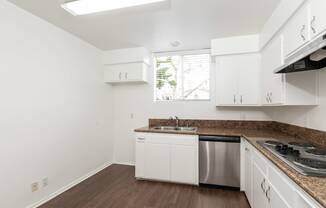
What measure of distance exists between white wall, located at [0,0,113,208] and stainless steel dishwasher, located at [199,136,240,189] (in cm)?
218

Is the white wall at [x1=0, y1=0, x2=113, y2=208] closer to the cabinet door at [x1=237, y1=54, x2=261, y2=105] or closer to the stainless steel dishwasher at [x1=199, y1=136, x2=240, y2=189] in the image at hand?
the stainless steel dishwasher at [x1=199, y1=136, x2=240, y2=189]

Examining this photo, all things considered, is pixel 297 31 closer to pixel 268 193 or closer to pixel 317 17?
pixel 317 17

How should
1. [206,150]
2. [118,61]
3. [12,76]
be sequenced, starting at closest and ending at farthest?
[12,76], [206,150], [118,61]

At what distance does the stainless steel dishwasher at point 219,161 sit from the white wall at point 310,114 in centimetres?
78

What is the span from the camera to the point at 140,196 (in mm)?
2492

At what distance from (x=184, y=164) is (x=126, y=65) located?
2.32 meters

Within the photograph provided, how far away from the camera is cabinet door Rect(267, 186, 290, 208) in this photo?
122cm

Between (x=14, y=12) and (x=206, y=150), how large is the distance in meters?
3.21

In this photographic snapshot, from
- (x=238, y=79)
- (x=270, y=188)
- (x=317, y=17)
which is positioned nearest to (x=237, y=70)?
(x=238, y=79)

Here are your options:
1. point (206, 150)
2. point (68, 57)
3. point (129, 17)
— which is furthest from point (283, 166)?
point (68, 57)

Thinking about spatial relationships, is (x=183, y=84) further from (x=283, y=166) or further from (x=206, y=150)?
(x=283, y=166)

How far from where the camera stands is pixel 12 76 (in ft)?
6.57

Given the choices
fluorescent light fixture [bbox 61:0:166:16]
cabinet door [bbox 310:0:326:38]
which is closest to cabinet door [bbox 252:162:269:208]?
cabinet door [bbox 310:0:326:38]

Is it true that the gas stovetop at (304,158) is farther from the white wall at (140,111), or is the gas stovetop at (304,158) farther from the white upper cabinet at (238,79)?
the white wall at (140,111)
